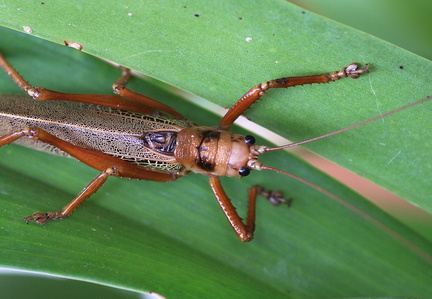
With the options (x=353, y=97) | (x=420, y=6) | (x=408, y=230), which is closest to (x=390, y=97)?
(x=353, y=97)

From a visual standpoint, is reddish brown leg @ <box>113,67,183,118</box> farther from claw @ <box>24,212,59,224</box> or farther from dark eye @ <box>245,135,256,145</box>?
claw @ <box>24,212,59,224</box>

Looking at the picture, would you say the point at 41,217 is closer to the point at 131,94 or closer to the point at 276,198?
the point at 131,94

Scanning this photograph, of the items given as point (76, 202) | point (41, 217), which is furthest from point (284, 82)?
point (41, 217)

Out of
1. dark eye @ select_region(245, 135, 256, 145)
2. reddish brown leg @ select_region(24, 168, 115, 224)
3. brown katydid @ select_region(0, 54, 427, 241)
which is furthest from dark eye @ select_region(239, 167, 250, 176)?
reddish brown leg @ select_region(24, 168, 115, 224)

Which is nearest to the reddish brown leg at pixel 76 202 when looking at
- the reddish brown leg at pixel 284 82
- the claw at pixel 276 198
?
the reddish brown leg at pixel 284 82

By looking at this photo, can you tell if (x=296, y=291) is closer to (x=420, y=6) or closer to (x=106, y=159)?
(x=106, y=159)
